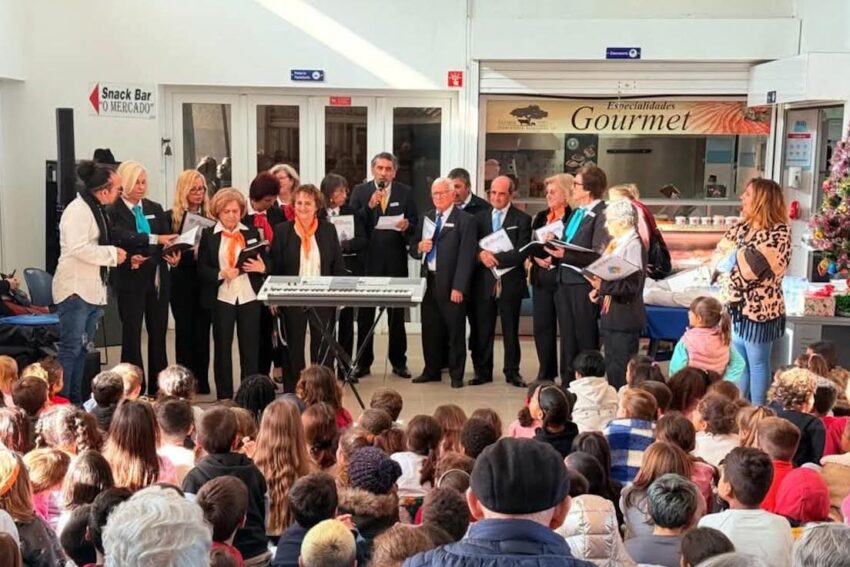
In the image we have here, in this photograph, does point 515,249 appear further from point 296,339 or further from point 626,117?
point 626,117

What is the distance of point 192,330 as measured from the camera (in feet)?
A: 26.2

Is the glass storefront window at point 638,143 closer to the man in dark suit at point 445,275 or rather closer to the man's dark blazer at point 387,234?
the man's dark blazer at point 387,234

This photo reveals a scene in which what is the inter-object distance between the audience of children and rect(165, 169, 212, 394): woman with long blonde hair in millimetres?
2260

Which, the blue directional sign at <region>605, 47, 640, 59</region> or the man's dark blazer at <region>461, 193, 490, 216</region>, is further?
the blue directional sign at <region>605, 47, 640, 59</region>

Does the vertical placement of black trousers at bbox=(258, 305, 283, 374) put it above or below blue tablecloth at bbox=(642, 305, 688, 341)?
below

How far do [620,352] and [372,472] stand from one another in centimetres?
376

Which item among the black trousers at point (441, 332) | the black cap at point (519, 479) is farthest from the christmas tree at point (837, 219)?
the black cap at point (519, 479)

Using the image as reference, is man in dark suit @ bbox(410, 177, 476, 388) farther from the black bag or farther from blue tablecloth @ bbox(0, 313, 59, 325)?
blue tablecloth @ bbox(0, 313, 59, 325)

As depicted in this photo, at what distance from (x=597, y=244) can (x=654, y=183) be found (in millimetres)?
3713

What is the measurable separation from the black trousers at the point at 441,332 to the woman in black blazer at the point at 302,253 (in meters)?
0.99

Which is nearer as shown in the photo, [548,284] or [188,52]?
[548,284]

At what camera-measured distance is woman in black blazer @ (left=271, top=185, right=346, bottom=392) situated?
297 inches

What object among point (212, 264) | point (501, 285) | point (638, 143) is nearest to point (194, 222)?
point (212, 264)

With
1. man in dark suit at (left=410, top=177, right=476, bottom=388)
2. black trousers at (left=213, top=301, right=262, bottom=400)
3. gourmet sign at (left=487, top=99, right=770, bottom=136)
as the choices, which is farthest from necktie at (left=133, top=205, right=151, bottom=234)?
gourmet sign at (left=487, top=99, right=770, bottom=136)
